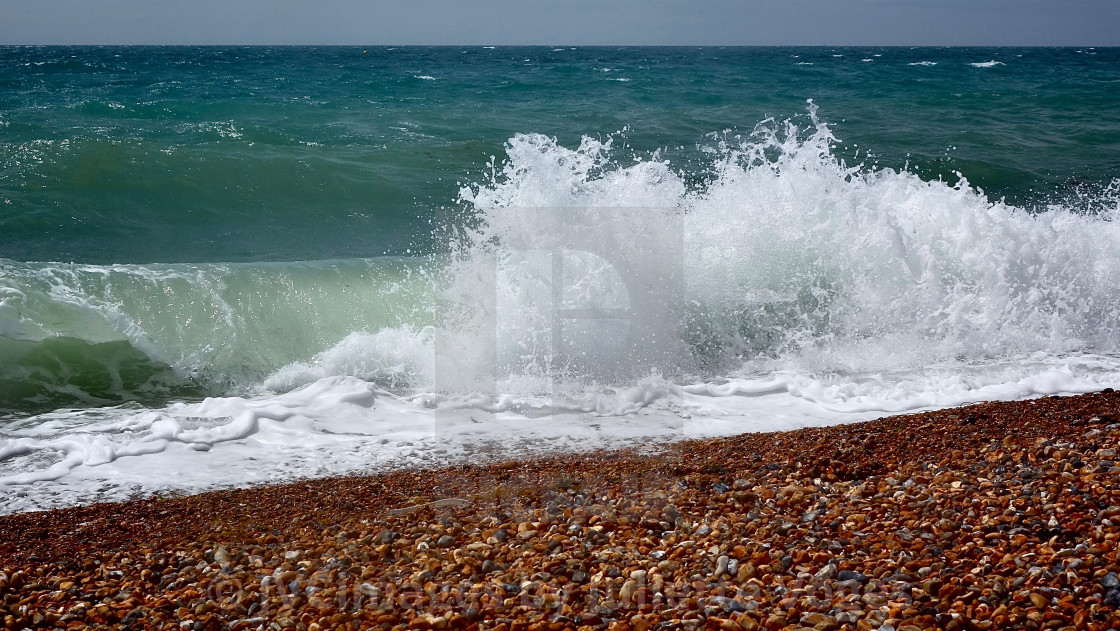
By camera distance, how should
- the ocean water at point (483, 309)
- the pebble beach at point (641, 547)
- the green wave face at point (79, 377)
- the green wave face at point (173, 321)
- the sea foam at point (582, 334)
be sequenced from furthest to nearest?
the green wave face at point (173, 321), the green wave face at point (79, 377), the ocean water at point (483, 309), the sea foam at point (582, 334), the pebble beach at point (641, 547)

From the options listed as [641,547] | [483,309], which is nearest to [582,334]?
[483,309]

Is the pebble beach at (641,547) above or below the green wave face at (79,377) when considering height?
above

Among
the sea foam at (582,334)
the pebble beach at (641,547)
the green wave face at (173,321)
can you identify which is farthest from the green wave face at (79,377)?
the pebble beach at (641,547)

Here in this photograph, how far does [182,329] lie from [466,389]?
2850mm

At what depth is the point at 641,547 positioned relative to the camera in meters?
3.22

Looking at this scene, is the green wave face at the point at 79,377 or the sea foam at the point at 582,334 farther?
the green wave face at the point at 79,377

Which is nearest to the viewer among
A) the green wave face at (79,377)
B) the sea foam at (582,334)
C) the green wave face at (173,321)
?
the sea foam at (582,334)

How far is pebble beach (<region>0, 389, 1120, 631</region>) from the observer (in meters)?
2.74

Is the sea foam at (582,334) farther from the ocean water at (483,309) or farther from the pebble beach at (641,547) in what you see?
the pebble beach at (641,547)

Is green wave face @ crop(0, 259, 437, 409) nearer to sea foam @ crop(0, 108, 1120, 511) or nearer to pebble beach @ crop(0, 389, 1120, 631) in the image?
sea foam @ crop(0, 108, 1120, 511)

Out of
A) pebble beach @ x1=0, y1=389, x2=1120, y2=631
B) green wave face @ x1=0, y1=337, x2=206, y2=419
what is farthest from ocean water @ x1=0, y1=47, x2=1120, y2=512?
pebble beach @ x1=0, y1=389, x2=1120, y2=631

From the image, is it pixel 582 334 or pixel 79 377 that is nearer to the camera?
pixel 79 377

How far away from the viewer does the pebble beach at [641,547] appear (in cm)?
274

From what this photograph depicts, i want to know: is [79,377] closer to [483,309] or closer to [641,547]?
[483,309]
